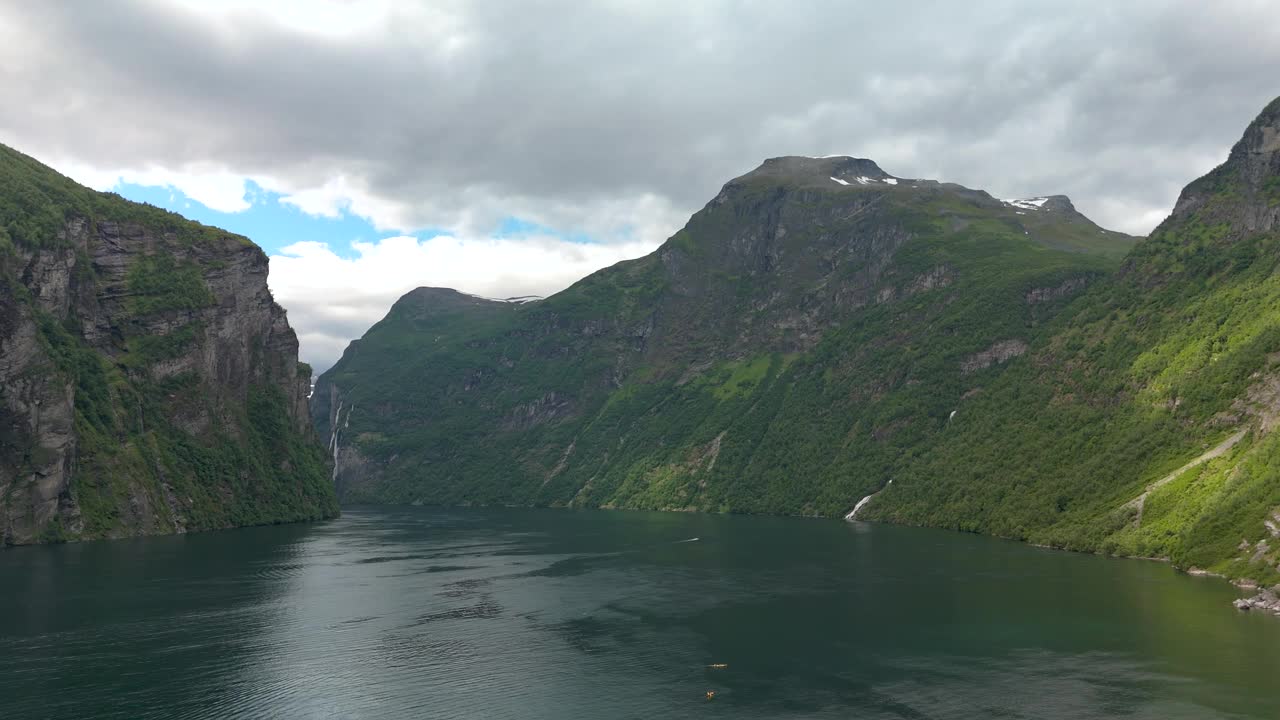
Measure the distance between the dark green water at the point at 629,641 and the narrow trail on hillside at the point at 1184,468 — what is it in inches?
634

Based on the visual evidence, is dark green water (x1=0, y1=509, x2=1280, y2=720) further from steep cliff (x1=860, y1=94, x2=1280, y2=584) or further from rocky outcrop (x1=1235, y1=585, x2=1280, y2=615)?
steep cliff (x1=860, y1=94, x2=1280, y2=584)

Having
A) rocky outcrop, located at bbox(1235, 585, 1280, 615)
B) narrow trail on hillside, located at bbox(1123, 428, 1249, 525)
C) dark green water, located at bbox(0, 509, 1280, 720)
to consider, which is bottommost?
dark green water, located at bbox(0, 509, 1280, 720)

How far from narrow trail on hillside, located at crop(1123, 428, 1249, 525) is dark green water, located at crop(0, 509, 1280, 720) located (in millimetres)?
16095

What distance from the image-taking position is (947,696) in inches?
2724

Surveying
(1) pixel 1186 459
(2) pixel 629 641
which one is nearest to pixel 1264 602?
(1) pixel 1186 459

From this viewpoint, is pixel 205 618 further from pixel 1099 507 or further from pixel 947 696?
pixel 1099 507

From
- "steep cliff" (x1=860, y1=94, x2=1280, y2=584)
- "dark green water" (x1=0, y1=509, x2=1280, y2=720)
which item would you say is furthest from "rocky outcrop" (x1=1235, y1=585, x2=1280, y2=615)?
"steep cliff" (x1=860, y1=94, x2=1280, y2=584)

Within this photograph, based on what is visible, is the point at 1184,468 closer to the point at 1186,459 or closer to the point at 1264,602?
the point at 1186,459

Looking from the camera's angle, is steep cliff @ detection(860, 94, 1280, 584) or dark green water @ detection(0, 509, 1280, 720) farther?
steep cliff @ detection(860, 94, 1280, 584)

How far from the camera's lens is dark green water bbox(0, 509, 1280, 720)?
68.0 m

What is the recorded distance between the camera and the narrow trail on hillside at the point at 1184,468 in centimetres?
14300

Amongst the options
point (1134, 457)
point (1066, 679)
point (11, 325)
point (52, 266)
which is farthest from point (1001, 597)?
point (52, 266)

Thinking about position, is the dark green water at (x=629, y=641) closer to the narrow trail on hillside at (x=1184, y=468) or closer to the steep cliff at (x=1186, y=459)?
the steep cliff at (x=1186, y=459)

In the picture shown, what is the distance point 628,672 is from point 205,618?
52.6m
